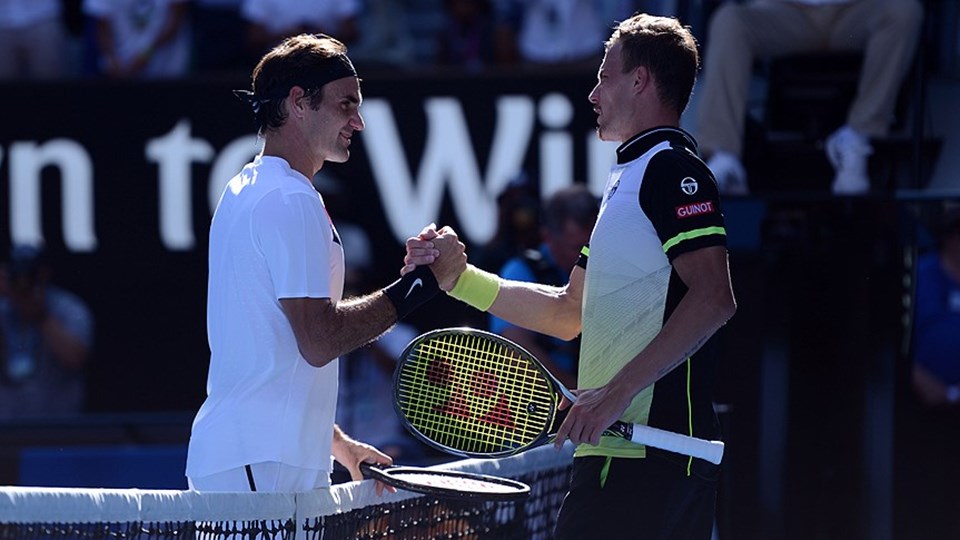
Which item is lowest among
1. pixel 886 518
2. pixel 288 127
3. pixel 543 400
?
pixel 886 518

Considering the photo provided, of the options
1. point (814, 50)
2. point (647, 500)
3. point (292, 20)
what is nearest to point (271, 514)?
point (647, 500)

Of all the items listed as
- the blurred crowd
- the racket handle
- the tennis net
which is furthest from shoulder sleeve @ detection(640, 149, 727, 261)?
the blurred crowd

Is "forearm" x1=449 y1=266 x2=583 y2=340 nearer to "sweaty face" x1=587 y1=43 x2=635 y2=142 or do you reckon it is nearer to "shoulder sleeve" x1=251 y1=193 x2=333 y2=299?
"sweaty face" x1=587 y1=43 x2=635 y2=142

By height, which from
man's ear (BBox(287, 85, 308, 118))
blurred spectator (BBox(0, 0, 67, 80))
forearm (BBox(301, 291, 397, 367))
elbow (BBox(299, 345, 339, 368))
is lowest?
elbow (BBox(299, 345, 339, 368))

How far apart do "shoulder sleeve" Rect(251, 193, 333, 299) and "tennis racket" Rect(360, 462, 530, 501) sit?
42 cm

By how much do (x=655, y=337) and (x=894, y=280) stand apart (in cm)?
262

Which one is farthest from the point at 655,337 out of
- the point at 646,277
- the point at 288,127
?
the point at 288,127

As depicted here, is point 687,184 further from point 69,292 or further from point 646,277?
point 69,292

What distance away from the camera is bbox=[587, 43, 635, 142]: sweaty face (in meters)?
3.47

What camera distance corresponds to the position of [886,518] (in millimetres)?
5602

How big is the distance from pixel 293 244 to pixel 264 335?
0.67 feet

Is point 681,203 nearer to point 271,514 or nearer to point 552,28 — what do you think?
point 271,514

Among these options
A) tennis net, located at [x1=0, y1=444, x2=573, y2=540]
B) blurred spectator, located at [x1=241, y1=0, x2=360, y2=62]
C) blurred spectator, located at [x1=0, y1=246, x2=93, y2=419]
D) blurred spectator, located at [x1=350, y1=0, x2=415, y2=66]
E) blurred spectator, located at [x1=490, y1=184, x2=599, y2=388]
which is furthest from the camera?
blurred spectator, located at [x1=350, y1=0, x2=415, y2=66]

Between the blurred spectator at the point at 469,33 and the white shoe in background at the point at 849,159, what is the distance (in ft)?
9.46
